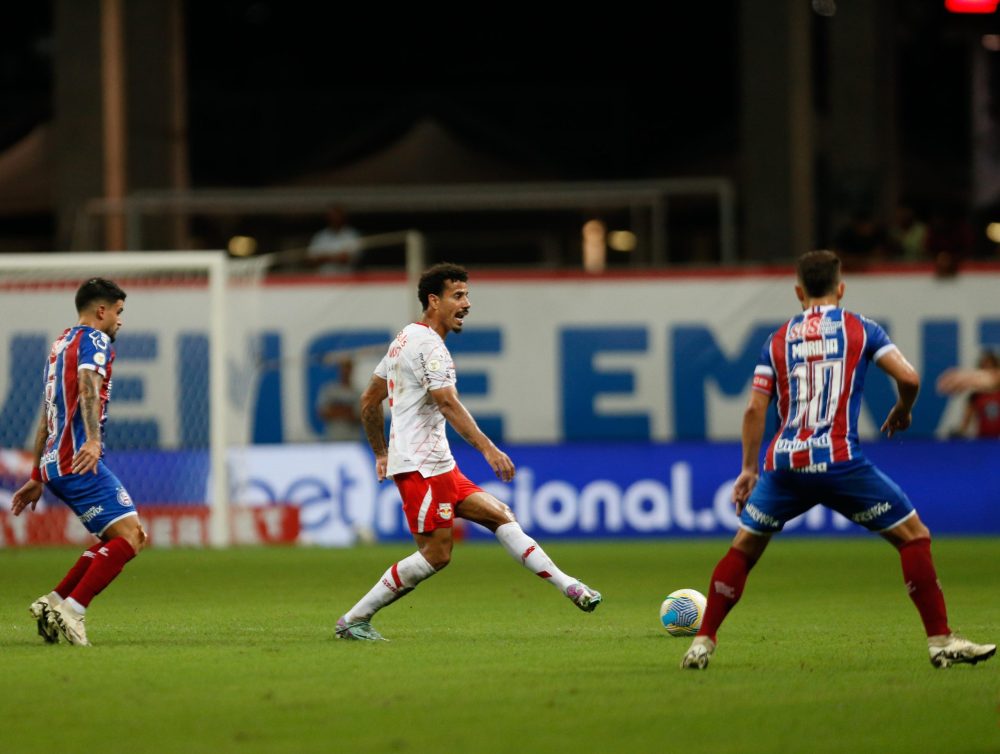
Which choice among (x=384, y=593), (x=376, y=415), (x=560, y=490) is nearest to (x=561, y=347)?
(x=560, y=490)

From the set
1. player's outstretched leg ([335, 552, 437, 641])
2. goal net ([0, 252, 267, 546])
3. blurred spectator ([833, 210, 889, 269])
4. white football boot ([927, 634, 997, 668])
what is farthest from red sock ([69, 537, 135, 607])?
blurred spectator ([833, 210, 889, 269])

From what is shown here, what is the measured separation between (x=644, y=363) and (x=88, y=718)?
14947 mm

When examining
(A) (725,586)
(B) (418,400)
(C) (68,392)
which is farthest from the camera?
(C) (68,392)

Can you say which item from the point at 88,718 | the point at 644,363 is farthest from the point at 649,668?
the point at 644,363

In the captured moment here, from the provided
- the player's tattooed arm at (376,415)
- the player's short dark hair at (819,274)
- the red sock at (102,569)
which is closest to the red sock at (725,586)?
the player's short dark hair at (819,274)

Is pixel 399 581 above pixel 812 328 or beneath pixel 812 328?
beneath

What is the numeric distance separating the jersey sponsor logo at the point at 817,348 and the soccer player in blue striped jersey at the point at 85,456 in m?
3.63

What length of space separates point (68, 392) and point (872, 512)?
4.22 m

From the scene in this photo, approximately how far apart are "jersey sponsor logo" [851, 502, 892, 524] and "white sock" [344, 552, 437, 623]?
227cm

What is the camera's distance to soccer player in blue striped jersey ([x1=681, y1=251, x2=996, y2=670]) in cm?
812

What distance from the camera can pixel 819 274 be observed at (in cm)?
827

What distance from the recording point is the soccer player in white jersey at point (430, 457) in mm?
9430

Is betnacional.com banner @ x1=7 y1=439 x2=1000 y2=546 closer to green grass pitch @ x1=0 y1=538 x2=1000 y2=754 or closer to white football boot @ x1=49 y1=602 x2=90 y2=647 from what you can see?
green grass pitch @ x1=0 y1=538 x2=1000 y2=754

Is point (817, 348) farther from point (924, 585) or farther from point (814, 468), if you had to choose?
point (924, 585)
